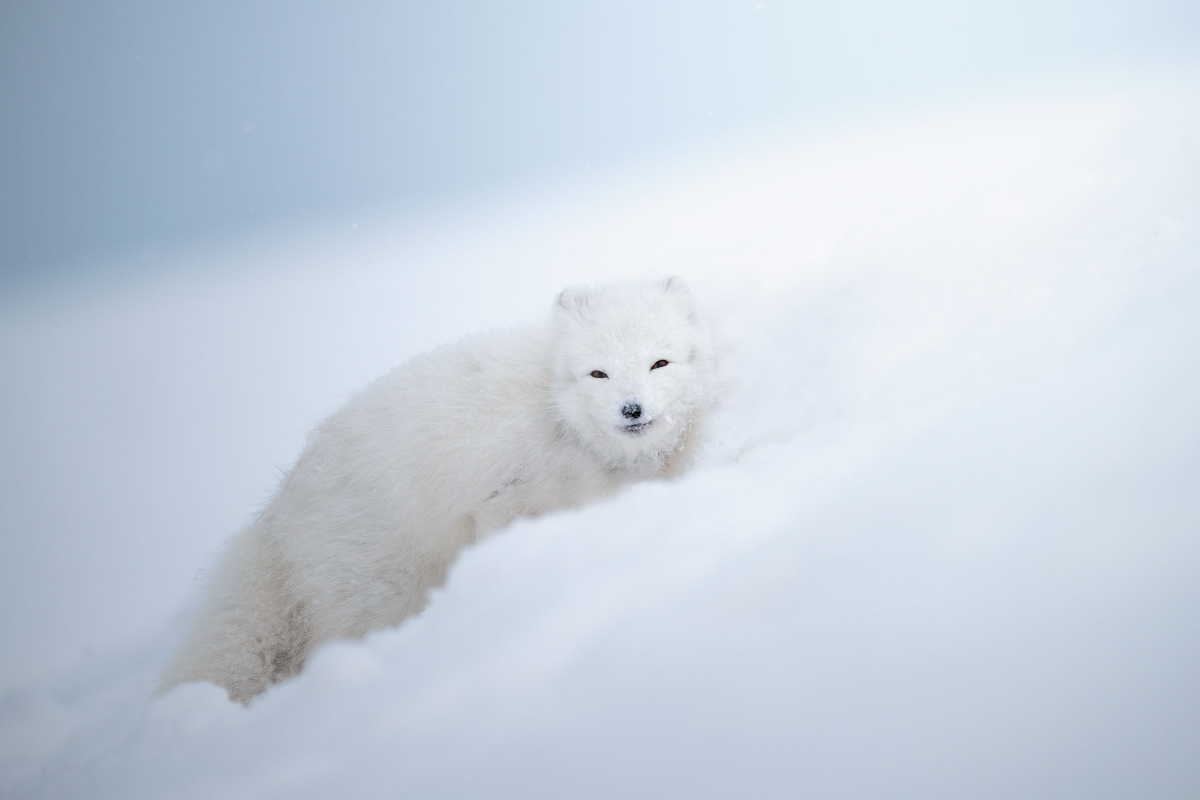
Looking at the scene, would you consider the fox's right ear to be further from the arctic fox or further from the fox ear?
the fox ear

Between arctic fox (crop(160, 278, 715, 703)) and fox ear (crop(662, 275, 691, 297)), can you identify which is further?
fox ear (crop(662, 275, 691, 297))

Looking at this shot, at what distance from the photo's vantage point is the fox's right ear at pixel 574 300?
2285 millimetres

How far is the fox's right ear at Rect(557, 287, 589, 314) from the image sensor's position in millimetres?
2285

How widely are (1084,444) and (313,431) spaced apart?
2.42m

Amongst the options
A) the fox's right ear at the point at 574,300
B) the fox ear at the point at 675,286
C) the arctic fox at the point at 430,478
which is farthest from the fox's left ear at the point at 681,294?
the fox's right ear at the point at 574,300

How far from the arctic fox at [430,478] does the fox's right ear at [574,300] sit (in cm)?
11

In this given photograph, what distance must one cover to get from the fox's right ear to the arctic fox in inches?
4.3

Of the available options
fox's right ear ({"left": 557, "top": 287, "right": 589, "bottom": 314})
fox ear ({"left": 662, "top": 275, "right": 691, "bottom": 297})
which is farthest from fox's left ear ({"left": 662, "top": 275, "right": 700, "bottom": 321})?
fox's right ear ({"left": 557, "top": 287, "right": 589, "bottom": 314})

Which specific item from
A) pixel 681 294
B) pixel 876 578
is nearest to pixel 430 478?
pixel 681 294

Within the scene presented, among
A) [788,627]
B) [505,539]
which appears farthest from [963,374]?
[505,539]

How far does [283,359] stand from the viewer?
26.9 feet

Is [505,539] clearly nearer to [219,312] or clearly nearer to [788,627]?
[788,627]

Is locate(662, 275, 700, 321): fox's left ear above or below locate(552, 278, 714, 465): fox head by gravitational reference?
above

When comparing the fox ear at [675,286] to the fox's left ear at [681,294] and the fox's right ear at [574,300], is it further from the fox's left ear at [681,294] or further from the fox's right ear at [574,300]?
the fox's right ear at [574,300]
